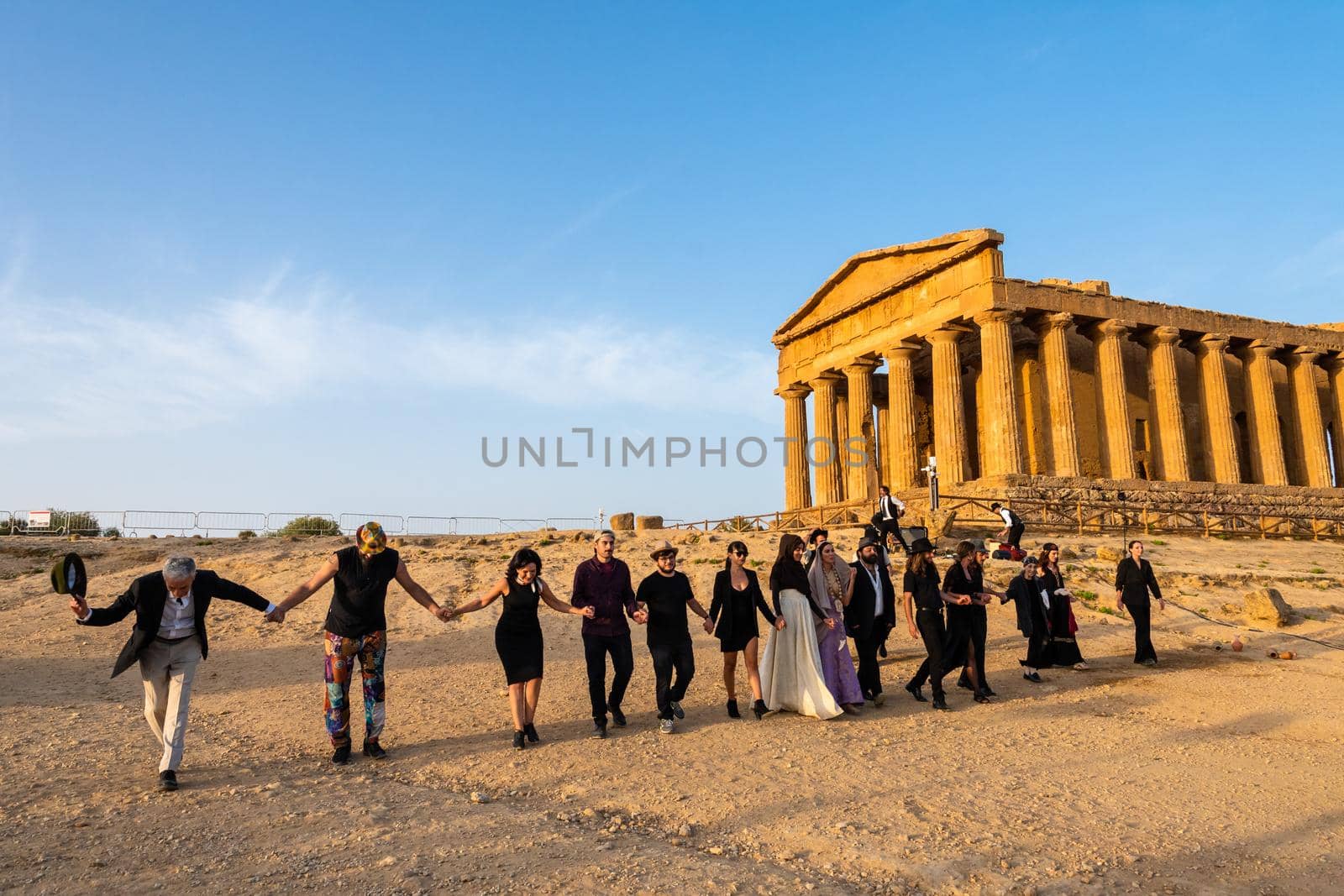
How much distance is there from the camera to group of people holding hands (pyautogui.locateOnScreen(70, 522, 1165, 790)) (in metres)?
6.32

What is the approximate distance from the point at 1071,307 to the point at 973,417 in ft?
29.7

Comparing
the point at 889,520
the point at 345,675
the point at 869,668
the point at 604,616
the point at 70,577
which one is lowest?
the point at 869,668

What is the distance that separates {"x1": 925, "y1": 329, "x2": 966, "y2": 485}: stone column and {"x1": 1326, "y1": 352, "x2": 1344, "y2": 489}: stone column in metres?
17.7

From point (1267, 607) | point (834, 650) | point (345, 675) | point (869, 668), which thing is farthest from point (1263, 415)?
point (345, 675)

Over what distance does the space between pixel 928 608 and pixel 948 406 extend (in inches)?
874

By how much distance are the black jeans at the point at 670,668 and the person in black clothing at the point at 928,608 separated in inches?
103

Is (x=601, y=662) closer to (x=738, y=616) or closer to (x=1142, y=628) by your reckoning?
(x=738, y=616)

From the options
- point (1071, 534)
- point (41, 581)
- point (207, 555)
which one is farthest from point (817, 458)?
point (41, 581)

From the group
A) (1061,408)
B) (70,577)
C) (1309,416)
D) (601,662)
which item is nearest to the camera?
(70,577)

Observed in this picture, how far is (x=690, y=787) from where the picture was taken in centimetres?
604

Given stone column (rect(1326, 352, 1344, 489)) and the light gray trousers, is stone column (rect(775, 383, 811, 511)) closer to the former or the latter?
stone column (rect(1326, 352, 1344, 489))

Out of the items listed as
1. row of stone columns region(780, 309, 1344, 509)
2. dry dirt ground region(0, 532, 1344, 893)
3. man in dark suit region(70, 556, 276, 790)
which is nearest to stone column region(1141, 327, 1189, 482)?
row of stone columns region(780, 309, 1344, 509)

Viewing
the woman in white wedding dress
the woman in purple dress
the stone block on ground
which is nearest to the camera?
the woman in white wedding dress

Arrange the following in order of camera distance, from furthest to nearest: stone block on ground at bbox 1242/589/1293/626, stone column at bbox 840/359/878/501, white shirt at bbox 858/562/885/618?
stone column at bbox 840/359/878/501, stone block on ground at bbox 1242/589/1293/626, white shirt at bbox 858/562/885/618
